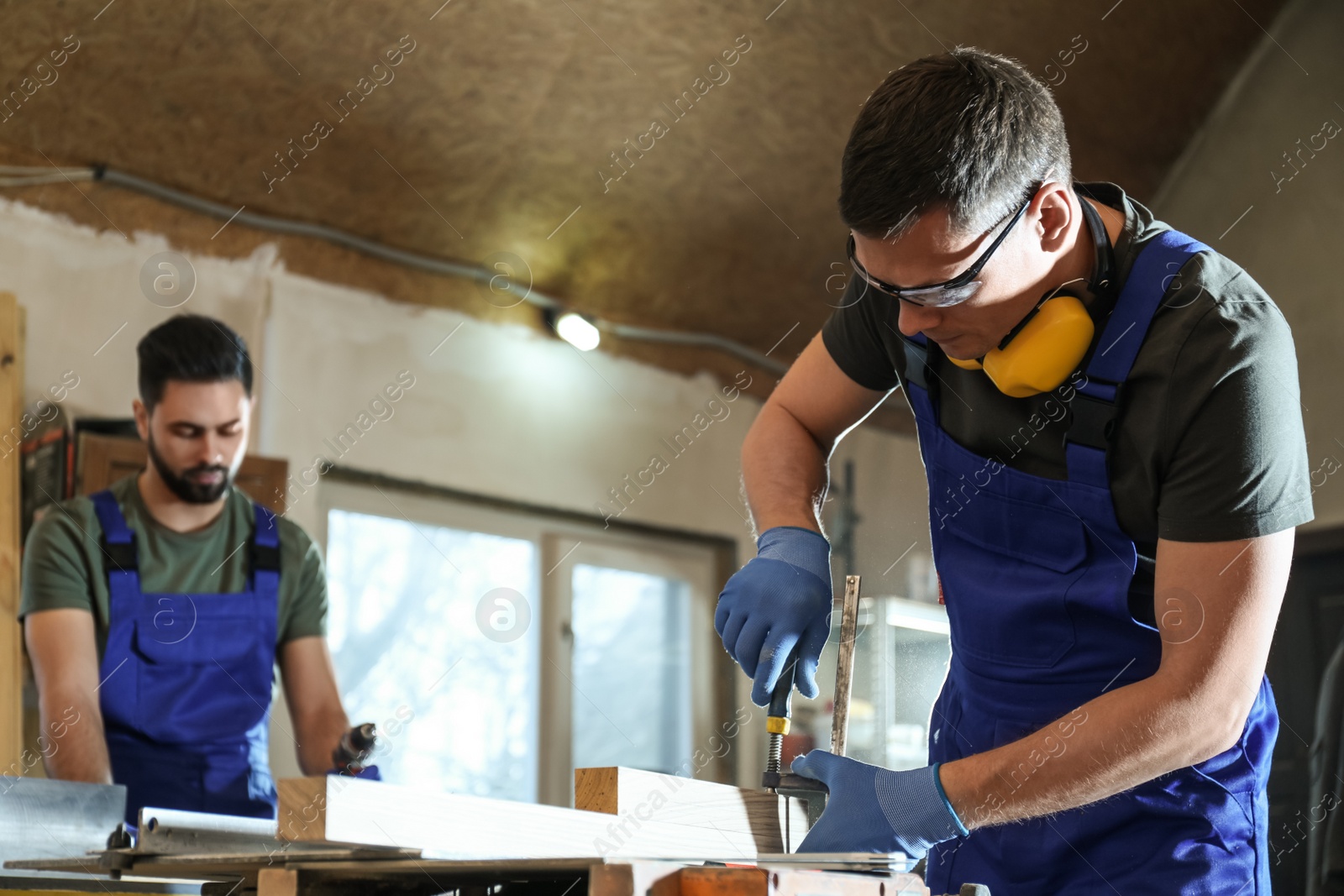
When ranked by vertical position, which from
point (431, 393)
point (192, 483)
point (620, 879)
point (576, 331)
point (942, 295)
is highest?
point (576, 331)

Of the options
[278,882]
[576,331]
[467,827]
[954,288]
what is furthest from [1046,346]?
[576,331]

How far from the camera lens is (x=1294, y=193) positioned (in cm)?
396

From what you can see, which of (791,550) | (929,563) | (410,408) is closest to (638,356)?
(410,408)

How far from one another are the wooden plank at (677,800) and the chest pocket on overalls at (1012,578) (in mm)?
302

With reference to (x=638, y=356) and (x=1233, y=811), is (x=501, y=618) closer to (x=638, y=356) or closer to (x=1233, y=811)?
(x=638, y=356)

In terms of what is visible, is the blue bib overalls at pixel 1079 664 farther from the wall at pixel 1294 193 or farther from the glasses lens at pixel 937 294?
the wall at pixel 1294 193

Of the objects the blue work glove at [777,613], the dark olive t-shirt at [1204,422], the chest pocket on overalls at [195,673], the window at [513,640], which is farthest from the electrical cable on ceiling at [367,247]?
the dark olive t-shirt at [1204,422]

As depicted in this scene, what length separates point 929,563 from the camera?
4.26m

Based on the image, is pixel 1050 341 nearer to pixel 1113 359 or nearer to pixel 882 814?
pixel 1113 359

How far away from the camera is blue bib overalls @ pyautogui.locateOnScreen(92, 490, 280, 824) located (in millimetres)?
2301

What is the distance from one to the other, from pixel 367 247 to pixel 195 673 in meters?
1.86

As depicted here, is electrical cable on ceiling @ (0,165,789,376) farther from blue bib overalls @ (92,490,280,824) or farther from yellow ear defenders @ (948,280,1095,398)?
yellow ear defenders @ (948,280,1095,398)

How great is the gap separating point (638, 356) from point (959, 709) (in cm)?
318

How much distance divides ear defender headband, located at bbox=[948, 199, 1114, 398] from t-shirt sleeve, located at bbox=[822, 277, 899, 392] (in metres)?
0.24
